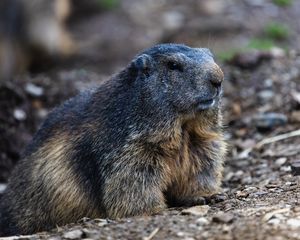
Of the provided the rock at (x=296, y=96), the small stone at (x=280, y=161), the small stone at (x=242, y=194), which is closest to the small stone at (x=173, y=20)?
the rock at (x=296, y=96)

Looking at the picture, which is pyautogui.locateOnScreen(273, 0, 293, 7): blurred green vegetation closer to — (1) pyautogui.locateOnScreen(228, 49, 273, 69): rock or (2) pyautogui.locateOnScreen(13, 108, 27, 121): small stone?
(1) pyautogui.locateOnScreen(228, 49, 273, 69): rock

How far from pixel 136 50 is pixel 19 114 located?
15.7ft

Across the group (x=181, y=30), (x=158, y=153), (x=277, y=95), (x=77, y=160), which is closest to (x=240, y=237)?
(x=158, y=153)

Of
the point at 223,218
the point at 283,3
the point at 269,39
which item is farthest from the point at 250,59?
the point at 223,218

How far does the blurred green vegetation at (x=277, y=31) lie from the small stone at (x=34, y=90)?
5.08 metres

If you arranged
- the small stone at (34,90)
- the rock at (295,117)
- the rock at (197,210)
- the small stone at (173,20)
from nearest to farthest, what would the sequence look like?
the rock at (197,210), the rock at (295,117), the small stone at (34,90), the small stone at (173,20)

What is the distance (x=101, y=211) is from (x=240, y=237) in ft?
5.84

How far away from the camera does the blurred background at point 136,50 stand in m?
9.34

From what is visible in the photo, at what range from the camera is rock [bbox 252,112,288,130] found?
8.70 m

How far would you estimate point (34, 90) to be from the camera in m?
10.2

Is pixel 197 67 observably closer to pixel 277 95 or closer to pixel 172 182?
pixel 172 182

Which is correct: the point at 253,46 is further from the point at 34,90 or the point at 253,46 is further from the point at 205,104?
the point at 205,104

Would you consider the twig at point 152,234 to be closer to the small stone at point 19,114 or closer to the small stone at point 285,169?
the small stone at point 285,169

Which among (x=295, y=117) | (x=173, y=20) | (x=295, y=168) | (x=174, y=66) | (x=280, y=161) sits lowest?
(x=295, y=168)
